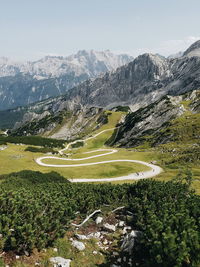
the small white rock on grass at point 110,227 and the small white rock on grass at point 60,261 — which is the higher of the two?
the small white rock on grass at point 60,261

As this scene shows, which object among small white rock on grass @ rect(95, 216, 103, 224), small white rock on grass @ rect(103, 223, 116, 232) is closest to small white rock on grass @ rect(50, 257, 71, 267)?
small white rock on grass @ rect(103, 223, 116, 232)

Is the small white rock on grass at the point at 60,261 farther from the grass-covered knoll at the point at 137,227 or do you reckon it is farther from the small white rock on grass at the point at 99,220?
the small white rock on grass at the point at 99,220

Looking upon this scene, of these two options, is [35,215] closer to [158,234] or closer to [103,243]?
[103,243]

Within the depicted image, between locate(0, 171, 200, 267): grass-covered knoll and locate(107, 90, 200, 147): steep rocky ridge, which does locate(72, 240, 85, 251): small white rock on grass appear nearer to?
locate(0, 171, 200, 267): grass-covered knoll

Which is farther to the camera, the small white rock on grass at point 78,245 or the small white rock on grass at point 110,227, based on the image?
the small white rock on grass at point 110,227

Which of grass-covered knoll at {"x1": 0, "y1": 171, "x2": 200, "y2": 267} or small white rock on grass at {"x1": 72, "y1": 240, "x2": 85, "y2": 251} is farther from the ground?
grass-covered knoll at {"x1": 0, "y1": 171, "x2": 200, "y2": 267}

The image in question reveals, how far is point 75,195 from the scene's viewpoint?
30.4 m

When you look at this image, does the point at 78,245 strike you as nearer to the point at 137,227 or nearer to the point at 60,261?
the point at 60,261

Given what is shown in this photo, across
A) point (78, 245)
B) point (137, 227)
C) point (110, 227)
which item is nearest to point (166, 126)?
point (137, 227)

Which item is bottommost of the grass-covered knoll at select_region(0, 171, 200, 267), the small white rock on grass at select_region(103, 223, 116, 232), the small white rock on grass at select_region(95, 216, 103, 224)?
the small white rock on grass at select_region(103, 223, 116, 232)

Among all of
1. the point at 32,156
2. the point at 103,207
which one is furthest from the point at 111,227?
the point at 32,156

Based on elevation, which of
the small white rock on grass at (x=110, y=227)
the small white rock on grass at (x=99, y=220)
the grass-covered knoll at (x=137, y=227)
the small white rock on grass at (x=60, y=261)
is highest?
the grass-covered knoll at (x=137, y=227)

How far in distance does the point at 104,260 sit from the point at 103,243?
2.35 meters

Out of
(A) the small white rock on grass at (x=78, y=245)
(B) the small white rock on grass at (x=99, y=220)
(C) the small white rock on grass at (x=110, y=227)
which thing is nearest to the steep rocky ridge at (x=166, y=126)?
(B) the small white rock on grass at (x=99, y=220)
